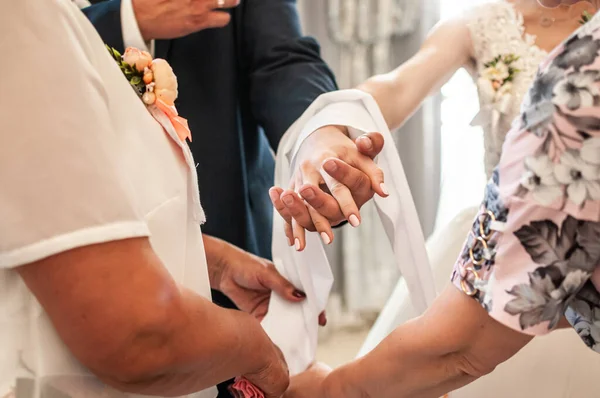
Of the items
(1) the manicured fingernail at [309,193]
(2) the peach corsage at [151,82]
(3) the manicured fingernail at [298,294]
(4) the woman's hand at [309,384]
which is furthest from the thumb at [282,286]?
(2) the peach corsage at [151,82]

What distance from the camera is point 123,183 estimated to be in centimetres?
52

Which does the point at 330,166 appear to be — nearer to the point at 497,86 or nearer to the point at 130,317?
the point at 130,317

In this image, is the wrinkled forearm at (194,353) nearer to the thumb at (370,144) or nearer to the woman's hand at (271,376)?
the woman's hand at (271,376)

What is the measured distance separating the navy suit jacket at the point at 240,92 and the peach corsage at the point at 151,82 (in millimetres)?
271

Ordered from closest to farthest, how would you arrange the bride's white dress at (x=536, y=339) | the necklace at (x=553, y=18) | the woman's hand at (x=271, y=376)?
1. the woman's hand at (x=271, y=376)
2. the bride's white dress at (x=536, y=339)
3. the necklace at (x=553, y=18)

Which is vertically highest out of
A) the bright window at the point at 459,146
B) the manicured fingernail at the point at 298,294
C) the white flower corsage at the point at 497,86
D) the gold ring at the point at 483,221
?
the gold ring at the point at 483,221

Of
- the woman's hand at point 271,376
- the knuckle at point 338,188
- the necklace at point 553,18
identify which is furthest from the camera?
the necklace at point 553,18

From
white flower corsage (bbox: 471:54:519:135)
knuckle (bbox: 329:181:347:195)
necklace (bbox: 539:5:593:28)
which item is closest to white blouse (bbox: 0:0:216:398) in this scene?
knuckle (bbox: 329:181:347:195)

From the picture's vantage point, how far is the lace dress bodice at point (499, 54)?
1232 millimetres

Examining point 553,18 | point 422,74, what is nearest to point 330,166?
point 422,74

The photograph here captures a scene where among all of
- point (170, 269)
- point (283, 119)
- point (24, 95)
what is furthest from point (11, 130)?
point (283, 119)

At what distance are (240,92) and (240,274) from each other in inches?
11.9

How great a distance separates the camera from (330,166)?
31.5 inches

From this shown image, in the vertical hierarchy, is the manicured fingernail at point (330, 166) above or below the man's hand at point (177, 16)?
below
